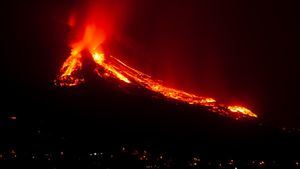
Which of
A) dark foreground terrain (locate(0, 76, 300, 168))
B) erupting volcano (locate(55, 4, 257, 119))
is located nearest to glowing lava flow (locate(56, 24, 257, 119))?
erupting volcano (locate(55, 4, 257, 119))

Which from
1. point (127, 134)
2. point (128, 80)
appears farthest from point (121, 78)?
point (127, 134)

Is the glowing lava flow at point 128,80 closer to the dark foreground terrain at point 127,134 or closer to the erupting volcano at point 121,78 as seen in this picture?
the erupting volcano at point 121,78

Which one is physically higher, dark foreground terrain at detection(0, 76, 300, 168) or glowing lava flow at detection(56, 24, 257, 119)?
glowing lava flow at detection(56, 24, 257, 119)

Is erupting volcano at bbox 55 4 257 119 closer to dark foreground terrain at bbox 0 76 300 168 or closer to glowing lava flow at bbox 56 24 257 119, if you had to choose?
glowing lava flow at bbox 56 24 257 119

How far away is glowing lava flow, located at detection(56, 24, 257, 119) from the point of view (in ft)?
34.4

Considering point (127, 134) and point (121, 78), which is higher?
point (121, 78)

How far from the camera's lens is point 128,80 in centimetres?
1125

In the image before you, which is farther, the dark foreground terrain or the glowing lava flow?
the glowing lava flow

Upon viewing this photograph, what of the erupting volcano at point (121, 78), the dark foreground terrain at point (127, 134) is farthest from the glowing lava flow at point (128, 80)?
the dark foreground terrain at point (127, 134)

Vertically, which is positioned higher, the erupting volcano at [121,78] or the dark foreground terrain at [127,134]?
Answer: the erupting volcano at [121,78]

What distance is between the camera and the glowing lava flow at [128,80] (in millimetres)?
10484

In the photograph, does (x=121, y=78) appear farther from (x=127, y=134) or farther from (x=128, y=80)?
(x=127, y=134)

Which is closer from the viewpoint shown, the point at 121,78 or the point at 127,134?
the point at 127,134

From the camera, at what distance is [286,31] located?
1825 cm
